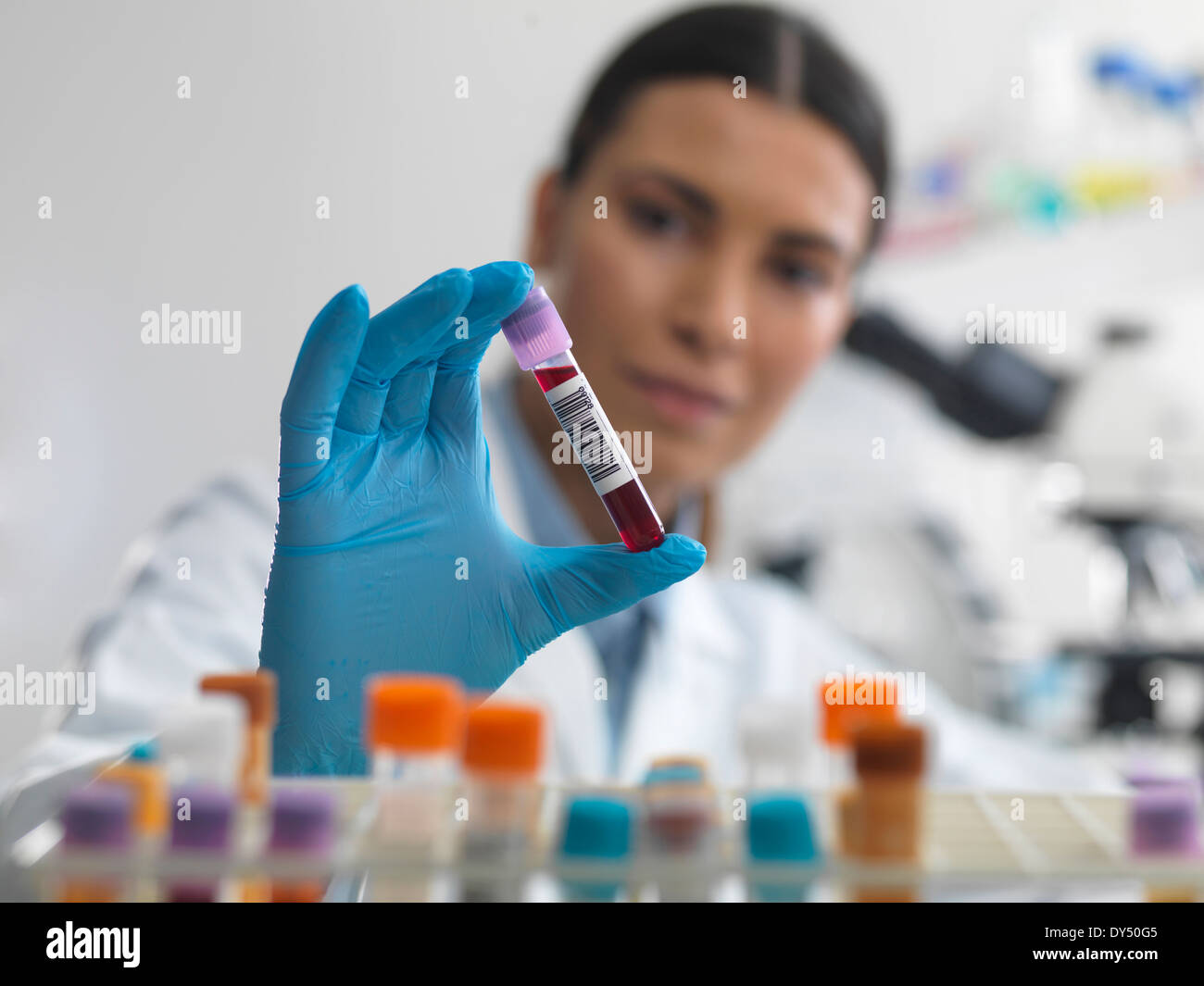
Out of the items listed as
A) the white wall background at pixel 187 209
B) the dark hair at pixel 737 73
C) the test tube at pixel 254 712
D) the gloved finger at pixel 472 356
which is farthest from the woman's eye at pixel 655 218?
the test tube at pixel 254 712

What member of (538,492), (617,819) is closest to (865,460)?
(538,492)

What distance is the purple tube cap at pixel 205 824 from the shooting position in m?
0.41

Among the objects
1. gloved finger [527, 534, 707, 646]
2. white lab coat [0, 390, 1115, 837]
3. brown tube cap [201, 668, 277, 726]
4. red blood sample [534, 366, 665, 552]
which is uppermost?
red blood sample [534, 366, 665, 552]

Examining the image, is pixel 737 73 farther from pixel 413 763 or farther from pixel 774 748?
pixel 413 763

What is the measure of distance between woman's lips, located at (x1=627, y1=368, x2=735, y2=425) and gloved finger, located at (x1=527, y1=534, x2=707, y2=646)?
58 centimetres

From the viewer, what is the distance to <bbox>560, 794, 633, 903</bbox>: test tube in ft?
1.40

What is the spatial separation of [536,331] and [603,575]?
0.60 ft

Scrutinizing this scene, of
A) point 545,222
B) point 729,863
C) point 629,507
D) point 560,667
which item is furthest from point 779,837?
point 545,222

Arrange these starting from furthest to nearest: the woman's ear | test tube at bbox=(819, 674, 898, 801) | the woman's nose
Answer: the woman's ear < the woman's nose < test tube at bbox=(819, 674, 898, 801)

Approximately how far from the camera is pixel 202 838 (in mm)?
413

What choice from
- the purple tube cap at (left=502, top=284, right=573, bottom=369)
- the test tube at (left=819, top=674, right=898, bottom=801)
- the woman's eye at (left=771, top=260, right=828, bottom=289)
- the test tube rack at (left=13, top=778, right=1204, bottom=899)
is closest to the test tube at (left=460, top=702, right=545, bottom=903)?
the test tube rack at (left=13, top=778, right=1204, bottom=899)

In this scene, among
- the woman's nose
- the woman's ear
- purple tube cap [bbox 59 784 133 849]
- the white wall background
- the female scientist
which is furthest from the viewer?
the white wall background

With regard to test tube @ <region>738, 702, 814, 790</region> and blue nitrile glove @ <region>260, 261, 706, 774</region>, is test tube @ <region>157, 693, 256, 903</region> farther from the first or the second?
test tube @ <region>738, 702, 814, 790</region>

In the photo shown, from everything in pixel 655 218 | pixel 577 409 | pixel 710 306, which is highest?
pixel 655 218
